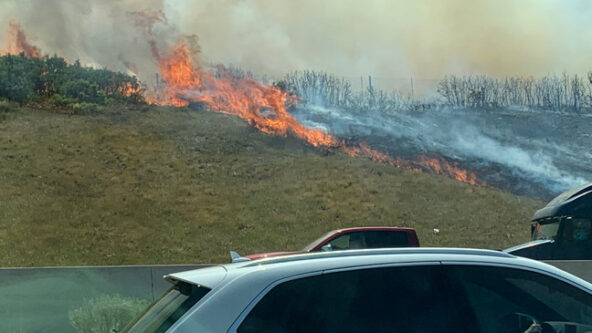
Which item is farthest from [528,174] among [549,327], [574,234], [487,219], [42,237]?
[549,327]

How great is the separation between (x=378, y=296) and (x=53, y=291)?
19.5 ft

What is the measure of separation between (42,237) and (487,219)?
20884 millimetres

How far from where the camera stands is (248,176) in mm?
35094

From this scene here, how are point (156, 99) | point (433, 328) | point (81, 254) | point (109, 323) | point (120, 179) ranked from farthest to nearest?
point (156, 99) → point (120, 179) → point (81, 254) → point (109, 323) → point (433, 328)

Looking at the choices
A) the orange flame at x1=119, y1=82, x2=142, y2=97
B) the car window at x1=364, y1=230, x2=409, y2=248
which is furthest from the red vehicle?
the orange flame at x1=119, y1=82, x2=142, y2=97

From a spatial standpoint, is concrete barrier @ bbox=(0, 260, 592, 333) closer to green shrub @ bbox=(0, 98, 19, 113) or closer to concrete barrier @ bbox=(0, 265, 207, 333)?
concrete barrier @ bbox=(0, 265, 207, 333)

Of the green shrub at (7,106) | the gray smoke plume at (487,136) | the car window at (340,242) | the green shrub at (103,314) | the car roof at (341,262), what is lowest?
the green shrub at (103,314)

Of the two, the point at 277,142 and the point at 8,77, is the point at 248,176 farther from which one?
the point at 8,77

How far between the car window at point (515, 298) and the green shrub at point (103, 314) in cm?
490

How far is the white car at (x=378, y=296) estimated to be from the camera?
2.87 meters

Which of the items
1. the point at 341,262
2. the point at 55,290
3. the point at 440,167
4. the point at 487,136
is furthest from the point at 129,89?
the point at 341,262

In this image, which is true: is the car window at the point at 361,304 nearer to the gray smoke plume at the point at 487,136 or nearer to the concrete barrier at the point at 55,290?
the concrete barrier at the point at 55,290

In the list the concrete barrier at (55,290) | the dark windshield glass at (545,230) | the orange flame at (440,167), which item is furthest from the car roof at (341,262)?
the orange flame at (440,167)

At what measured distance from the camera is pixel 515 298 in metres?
3.31
